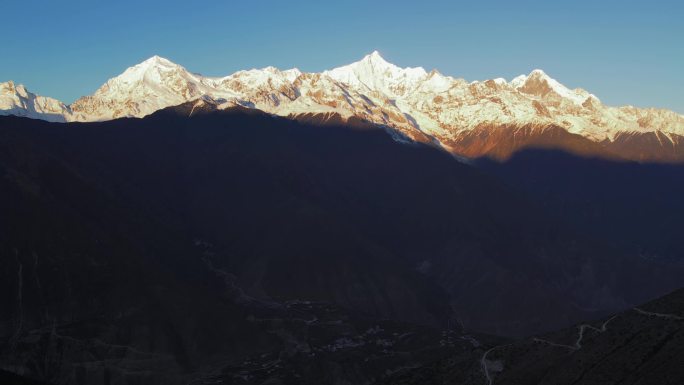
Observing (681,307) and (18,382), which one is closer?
(18,382)

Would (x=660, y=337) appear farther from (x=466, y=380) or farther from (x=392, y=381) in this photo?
(x=392, y=381)

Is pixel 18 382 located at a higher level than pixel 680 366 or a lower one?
higher

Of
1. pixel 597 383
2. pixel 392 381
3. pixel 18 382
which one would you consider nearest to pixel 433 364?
pixel 392 381

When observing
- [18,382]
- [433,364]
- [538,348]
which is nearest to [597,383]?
[538,348]

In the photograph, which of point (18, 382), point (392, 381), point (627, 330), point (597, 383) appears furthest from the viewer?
point (392, 381)

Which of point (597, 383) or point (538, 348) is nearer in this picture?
point (597, 383)

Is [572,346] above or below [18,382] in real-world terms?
below

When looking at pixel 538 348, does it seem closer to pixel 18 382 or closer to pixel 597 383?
pixel 597 383

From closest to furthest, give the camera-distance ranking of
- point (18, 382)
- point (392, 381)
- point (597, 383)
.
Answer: point (18, 382) → point (597, 383) → point (392, 381)
